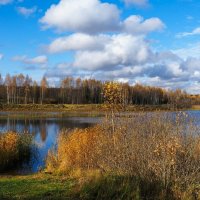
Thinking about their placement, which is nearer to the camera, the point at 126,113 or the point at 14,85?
the point at 126,113

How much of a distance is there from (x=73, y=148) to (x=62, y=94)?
333 ft

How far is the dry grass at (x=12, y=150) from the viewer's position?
19734 millimetres

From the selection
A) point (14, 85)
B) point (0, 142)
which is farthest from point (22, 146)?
point (14, 85)

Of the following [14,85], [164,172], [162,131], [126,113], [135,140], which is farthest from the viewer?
[14,85]

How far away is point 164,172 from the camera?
Result: 10.0 meters

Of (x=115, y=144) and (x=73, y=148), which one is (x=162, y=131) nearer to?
(x=115, y=144)

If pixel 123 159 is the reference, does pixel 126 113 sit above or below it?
above

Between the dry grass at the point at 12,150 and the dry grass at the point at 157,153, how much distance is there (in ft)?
25.8

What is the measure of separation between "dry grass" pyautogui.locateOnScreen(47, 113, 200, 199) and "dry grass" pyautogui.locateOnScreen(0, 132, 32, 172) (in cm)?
786

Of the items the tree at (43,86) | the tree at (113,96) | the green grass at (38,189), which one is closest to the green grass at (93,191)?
the green grass at (38,189)

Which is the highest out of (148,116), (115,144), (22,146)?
(148,116)

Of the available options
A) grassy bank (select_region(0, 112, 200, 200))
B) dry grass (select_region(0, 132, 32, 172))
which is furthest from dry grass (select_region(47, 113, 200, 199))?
dry grass (select_region(0, 132, 32, 172))

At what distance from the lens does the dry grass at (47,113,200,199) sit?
9.89m

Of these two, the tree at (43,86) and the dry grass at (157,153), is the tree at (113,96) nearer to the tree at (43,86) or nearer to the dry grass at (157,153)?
the dry grass at (157,153)
